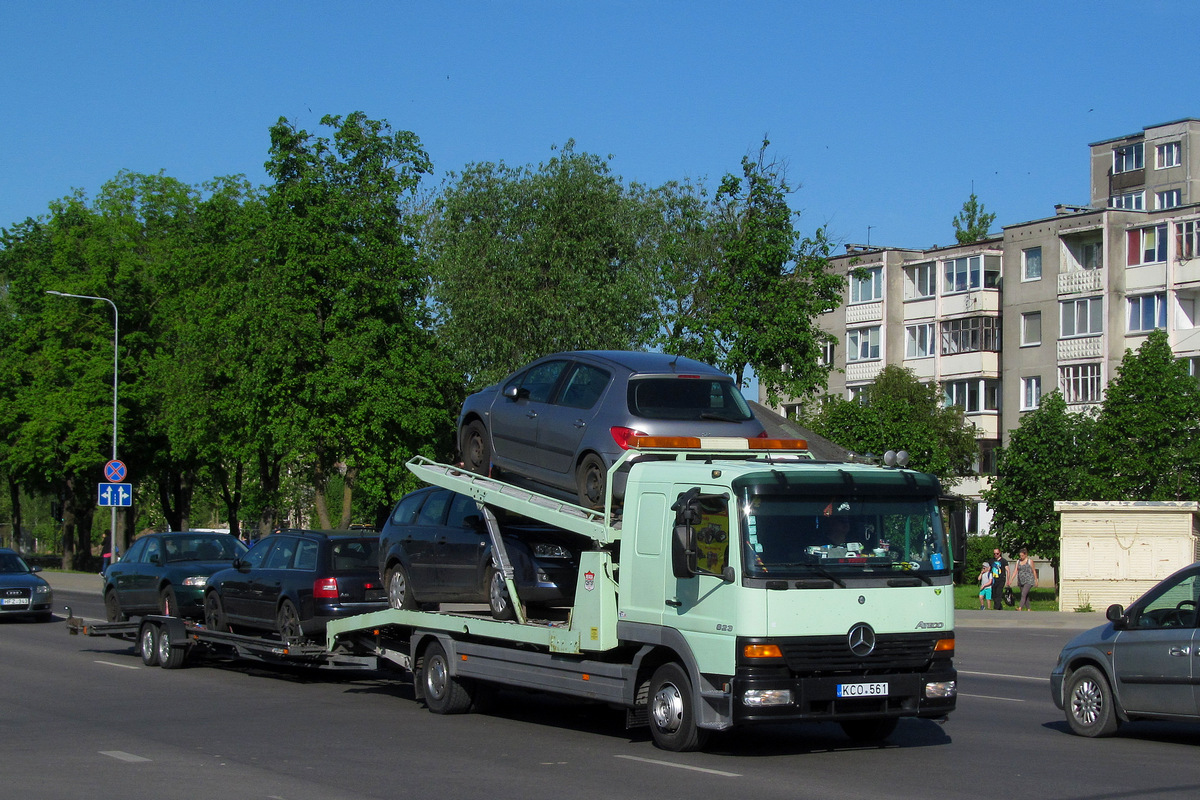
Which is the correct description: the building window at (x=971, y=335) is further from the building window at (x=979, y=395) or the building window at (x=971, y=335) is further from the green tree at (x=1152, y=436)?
the green tree at (x=1152, y=436)

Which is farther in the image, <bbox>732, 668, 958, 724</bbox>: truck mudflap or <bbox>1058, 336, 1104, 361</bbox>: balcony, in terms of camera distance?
<bbox>1058, 336, 1104, 361</bbox>: balcony

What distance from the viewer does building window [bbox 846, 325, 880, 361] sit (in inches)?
2867

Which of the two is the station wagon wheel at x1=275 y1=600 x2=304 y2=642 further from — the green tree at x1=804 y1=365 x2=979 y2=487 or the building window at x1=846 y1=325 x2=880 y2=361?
the building window at x1=846 y1=325 x2=880 y2=361

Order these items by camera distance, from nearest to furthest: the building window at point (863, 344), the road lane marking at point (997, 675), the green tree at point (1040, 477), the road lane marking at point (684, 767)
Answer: the road lane marking at point (684, 767) < the road lane marking at point (997, 675) < the green tree at point (1040, 477) < the building window at point (863, 344)

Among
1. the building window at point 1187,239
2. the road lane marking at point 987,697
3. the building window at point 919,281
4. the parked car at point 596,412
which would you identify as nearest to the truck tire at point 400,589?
the parked car at point 596,412

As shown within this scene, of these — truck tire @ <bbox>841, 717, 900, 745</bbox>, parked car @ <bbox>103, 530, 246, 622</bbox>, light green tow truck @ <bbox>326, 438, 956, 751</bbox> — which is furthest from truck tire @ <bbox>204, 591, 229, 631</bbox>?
truck tire @ <bbox>841, 717, 900, 745</bbox>

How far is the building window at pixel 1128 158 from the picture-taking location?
83.4 metres

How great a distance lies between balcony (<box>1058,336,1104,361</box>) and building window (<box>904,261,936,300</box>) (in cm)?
878

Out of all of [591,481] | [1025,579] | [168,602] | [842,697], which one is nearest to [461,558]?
[591,481]

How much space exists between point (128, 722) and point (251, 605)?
382 cm

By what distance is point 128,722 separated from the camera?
12758mm

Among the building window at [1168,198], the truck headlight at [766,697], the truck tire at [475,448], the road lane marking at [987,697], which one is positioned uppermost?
the building window at [1168,198]

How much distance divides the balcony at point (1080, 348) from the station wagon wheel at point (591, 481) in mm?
54891

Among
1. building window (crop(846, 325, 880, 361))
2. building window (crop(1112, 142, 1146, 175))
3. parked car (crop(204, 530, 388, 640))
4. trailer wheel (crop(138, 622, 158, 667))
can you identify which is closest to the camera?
parked car (crop(204, 530, 388, 640))
